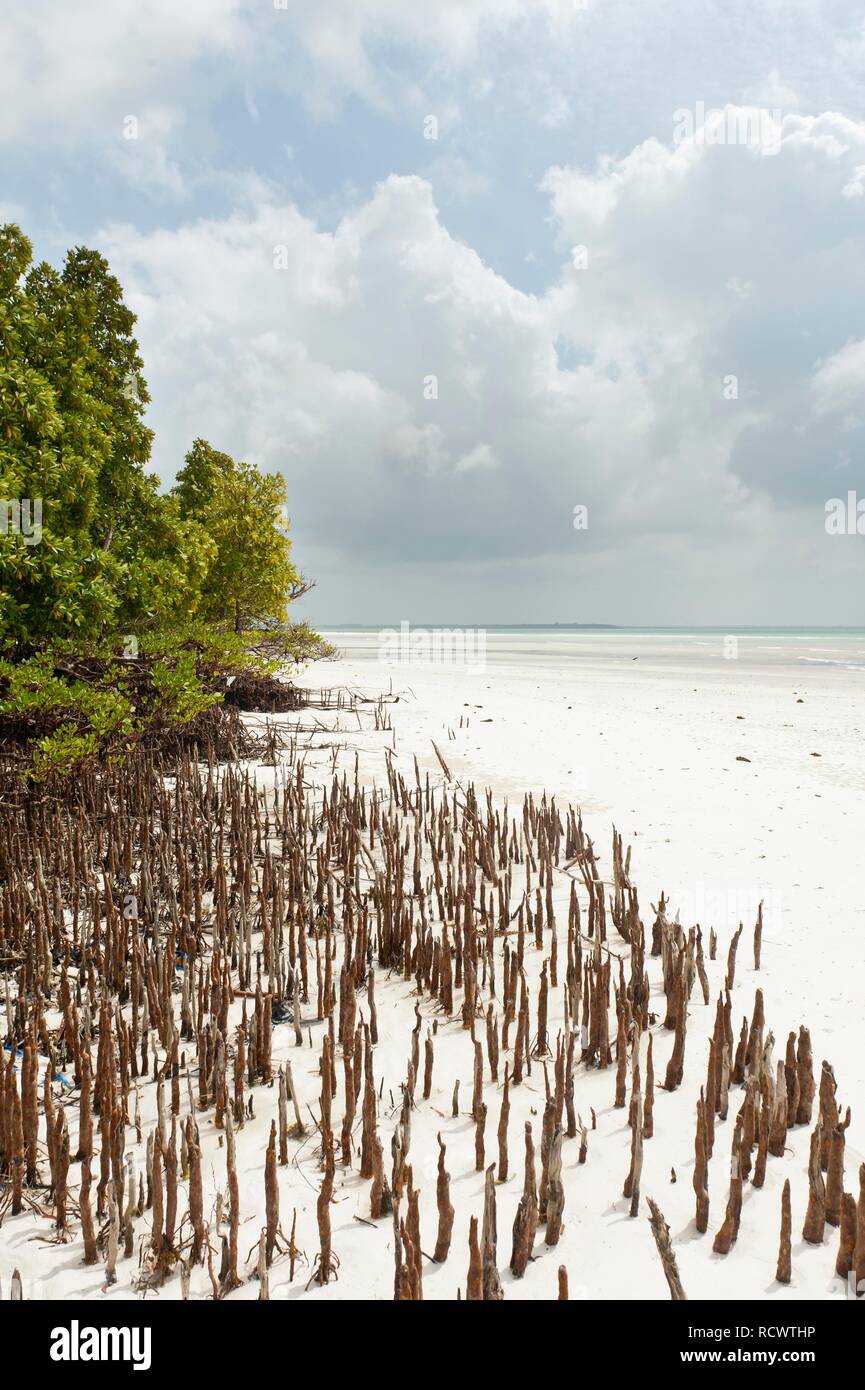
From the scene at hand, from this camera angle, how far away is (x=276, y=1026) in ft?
11.0

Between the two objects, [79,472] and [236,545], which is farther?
[236,545]

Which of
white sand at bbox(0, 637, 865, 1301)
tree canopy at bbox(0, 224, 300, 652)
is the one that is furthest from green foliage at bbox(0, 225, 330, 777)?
white sand at bbox(0, 637, 865, 1301)

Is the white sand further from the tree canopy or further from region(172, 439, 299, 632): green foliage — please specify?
region(172, 439, 299, 632): green foliage

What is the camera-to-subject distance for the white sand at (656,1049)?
2012 millimetres

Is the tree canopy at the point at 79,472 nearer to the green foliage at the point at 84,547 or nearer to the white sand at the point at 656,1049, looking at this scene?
the green foliage at the point at 84,547

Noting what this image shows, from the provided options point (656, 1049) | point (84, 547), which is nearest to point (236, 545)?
point (84, 547)

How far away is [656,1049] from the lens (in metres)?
3.10

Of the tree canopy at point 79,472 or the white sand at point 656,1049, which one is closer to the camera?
the white sand at point 656,1049

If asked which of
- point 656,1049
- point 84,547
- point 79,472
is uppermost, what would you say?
point 79,472

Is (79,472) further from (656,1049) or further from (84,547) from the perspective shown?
(656,1049)

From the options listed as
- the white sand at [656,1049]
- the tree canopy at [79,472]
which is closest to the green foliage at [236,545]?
the tree canopy at [79,472]

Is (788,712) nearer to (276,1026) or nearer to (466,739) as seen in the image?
(466,739)
